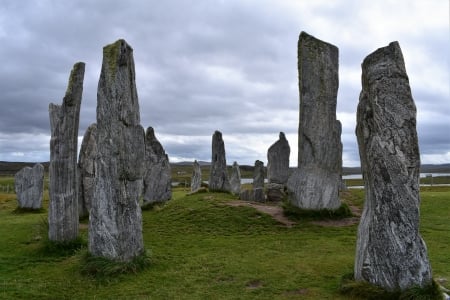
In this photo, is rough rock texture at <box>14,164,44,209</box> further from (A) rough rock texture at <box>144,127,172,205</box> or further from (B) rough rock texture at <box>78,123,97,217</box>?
(A) rough rock texture at <box>144,127,172,205</box>

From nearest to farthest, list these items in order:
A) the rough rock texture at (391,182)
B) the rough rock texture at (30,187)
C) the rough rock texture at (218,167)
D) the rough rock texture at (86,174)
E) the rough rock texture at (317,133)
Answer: the rough rock texture at (391,182) < the rough rock texture at (317,133) < the rough rock texture at (86,174) < the rough rock texture at (30,187) < the rough rock texture at (218,167)

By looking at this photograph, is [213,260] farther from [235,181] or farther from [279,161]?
[235,181]

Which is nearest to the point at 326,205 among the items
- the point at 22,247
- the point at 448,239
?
the point at 448,239

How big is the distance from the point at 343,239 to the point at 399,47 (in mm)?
8649

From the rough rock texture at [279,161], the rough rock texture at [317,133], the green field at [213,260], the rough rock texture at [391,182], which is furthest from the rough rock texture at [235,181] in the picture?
the rough rock texture at [391,182]

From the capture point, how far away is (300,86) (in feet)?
67.4

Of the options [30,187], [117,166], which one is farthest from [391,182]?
[30,187]

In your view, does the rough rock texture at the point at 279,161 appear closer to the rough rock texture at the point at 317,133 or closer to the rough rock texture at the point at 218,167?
the rough rock texture at the point at 218,167

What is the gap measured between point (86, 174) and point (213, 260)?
35.7 ft

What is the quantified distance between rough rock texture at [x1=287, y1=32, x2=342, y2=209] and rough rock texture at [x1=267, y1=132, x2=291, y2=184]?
1037cm

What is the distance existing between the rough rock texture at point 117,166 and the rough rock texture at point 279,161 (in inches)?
749

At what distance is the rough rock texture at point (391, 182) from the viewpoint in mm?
9195

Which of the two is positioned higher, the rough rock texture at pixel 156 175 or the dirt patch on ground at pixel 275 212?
the rough rock texture at pixel 156 175

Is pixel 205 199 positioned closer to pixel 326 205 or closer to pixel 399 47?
pixel 326 205
